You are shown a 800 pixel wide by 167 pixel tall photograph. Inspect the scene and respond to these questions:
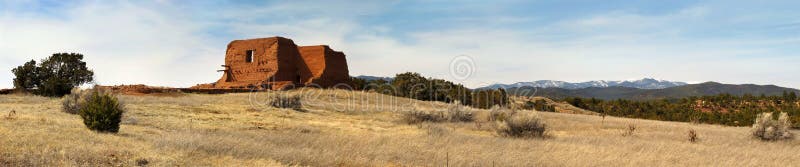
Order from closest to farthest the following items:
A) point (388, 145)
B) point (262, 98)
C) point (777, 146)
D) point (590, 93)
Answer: point (388, 145)
point (777, 146)
point (262, 98)
point (590, 93)

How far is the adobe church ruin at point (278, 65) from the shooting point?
121 feet

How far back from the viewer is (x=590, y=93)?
14600cm

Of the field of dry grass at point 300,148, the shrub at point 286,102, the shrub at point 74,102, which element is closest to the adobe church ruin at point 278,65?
the shrub at point 286,102

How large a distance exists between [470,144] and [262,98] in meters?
18.7

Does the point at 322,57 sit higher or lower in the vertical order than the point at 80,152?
higher

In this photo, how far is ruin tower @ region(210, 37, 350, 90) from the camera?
1454 inches

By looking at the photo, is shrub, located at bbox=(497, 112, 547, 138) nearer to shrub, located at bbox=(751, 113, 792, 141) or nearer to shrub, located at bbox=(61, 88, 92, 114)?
shrub, located at bbox=(751, 113, 792, 141)

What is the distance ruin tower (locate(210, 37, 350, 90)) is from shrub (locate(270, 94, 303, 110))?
11335 mm

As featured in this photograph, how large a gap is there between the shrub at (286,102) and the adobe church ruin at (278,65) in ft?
37.3

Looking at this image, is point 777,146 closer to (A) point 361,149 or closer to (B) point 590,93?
(A) point 361,149

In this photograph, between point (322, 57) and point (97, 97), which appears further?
point (322, 57)

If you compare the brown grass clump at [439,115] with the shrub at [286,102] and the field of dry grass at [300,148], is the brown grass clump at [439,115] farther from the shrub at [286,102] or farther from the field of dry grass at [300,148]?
the shrub at [286,102]

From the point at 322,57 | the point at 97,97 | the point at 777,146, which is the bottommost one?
the point at 777,146

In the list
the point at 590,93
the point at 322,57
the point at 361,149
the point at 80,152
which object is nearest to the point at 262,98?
the point at 322,57
